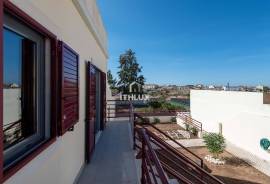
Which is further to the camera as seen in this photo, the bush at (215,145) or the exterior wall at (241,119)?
the bush at (215,145)

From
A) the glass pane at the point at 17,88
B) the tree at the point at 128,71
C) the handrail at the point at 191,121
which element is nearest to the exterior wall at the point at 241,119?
the handrail at the point at 191,121

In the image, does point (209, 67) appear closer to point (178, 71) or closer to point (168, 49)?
point (178, 71)

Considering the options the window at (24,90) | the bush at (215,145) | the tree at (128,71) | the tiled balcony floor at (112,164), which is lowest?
the bush at (215,145)

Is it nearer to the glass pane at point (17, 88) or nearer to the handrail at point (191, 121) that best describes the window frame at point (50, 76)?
the glass pane at point (17, 88)

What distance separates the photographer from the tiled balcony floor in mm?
3502

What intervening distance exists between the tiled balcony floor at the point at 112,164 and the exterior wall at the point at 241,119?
21.4 ft

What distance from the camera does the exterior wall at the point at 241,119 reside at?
382 inches

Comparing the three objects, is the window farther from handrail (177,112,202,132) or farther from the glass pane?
handrail (177,112,202,132)

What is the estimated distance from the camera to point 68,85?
2797 millimetres

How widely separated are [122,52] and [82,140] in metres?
29.7

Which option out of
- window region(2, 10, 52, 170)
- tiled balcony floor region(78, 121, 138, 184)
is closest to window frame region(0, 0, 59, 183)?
window region(2, 10, 52, 170)

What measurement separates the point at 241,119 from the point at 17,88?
11228 mm

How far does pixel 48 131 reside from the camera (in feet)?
7.59

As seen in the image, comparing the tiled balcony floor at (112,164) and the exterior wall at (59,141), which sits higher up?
the exterior wall at (59,141)
